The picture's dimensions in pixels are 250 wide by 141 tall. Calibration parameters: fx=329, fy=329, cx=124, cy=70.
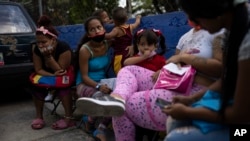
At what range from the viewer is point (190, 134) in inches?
63.7

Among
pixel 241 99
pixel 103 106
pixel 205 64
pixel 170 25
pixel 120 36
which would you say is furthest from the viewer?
pixel 120 36

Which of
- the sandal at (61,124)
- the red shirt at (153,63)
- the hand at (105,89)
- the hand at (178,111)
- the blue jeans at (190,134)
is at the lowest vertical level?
the sandal at (61,124)

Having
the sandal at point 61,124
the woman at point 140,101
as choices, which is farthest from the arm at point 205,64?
the sandal at point 61,124

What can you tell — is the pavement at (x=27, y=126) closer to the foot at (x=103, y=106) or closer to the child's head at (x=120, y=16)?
the foot at (x=103, y=106)

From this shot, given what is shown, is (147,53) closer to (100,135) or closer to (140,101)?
(140,101)

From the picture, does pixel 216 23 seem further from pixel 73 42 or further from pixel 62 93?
pixel 73 42

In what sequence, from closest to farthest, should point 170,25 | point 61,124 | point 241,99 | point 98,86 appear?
1. point 241,99
2. point 98,86
3. point 170,25
4. point 61,124

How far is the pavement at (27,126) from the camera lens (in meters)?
3.60

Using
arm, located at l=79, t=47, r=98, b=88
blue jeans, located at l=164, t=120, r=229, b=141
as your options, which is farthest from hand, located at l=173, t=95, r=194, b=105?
arm, located at l=79, t=47, r=98, b=88

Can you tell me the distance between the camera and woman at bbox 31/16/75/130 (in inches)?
146

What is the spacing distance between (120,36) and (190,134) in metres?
2.47

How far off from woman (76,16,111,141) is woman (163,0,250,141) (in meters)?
1.70

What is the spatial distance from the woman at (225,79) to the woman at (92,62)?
5.56 feet

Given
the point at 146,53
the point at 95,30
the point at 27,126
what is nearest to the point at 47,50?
the point at 95,30
